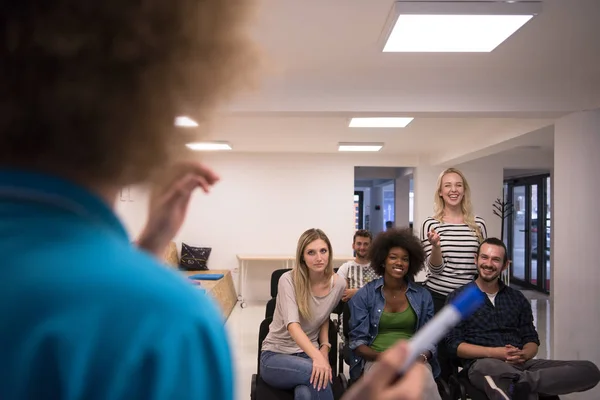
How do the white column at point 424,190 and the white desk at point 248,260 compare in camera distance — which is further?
the white column at point 424,190

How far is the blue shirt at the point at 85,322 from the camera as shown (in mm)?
313

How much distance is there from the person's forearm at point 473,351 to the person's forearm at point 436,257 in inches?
22.1

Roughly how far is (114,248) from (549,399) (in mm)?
3089

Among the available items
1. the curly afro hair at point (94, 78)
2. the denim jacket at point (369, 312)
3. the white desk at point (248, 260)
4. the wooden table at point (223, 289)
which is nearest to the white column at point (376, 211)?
the white desk at point (248, 260)

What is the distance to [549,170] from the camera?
8766 millimetres

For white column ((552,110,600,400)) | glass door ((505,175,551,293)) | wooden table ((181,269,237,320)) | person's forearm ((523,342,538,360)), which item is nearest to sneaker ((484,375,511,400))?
person's forearm ((523,342,538,360))

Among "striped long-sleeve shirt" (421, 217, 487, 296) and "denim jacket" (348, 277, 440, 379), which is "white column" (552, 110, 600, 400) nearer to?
"striped long-sleeve shirt" (421, 217, 487, 296)

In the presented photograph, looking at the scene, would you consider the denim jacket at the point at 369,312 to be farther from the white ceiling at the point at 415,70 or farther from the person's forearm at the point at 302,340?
the white ceiling at the point at 415,70

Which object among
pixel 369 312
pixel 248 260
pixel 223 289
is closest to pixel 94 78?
pixel 369 312

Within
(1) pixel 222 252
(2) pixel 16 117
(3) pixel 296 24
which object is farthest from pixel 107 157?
(1) pixel 222 252

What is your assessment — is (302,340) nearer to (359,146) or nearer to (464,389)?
(464,389)

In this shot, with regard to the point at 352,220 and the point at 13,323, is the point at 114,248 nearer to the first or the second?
the point at 13,323

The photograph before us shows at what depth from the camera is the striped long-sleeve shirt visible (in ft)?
10.6

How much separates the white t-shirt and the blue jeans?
150cm
